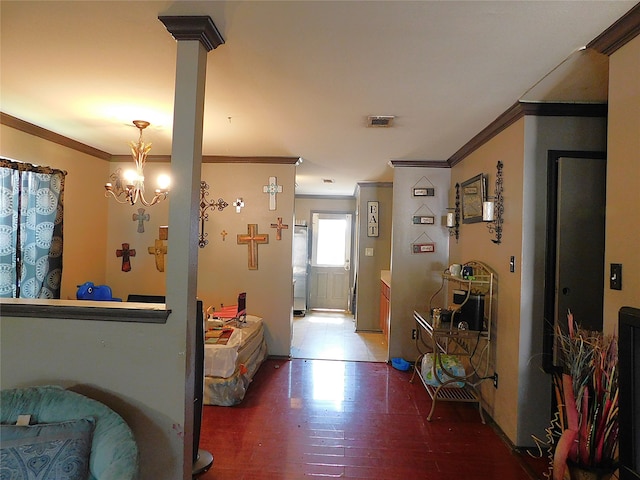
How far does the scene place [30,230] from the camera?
3.13 metres

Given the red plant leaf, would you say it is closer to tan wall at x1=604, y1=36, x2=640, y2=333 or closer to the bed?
tan wall at x1=604, y1=36, x2=640, y2=333

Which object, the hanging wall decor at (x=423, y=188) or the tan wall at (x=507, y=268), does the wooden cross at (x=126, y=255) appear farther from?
the tan wall at (x=507, y=268)

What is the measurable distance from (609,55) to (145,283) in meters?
4.62

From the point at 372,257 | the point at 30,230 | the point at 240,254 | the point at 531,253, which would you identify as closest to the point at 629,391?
the point at 531,253

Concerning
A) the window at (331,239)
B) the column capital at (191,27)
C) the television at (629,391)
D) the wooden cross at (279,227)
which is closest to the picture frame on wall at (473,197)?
the television at (629,391)

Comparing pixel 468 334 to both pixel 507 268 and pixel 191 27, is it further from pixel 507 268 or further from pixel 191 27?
pixel 191 27

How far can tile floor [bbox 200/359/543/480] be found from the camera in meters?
2.10

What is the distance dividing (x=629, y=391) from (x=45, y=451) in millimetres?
2082

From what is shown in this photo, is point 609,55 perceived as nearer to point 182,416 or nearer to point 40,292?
point 182,416

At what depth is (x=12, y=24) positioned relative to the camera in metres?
1.63

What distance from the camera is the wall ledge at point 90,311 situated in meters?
1.54

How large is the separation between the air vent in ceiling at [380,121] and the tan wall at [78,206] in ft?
10.1

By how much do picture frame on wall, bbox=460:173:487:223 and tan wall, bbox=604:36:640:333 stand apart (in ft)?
4.40

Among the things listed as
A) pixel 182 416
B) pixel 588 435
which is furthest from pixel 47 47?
pixel 588 435
